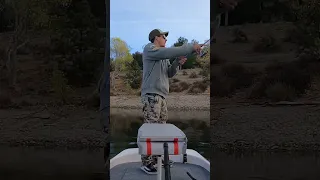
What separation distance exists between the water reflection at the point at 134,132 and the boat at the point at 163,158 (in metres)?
0.14

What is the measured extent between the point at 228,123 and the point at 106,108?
2.94ft

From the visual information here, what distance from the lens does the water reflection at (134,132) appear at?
372cm

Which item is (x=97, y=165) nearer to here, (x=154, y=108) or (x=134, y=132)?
(x=154, y=108)

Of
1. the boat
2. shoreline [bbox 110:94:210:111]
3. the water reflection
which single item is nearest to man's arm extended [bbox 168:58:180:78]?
the boat

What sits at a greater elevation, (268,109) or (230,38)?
(230,38)

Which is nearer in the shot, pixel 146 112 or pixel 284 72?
pixel 284 72

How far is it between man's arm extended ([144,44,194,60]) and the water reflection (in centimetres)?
91

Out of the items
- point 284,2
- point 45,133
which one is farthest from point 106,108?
point 284,2

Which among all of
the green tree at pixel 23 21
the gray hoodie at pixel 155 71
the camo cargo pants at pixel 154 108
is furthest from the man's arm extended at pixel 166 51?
the green tree at pixel 23 21

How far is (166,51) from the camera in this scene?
2564 mm

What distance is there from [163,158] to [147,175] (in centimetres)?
95

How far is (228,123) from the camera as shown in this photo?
276 cm

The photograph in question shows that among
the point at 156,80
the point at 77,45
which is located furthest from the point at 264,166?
the point at 77,45

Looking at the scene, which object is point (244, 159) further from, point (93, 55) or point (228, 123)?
point (93, 55)
